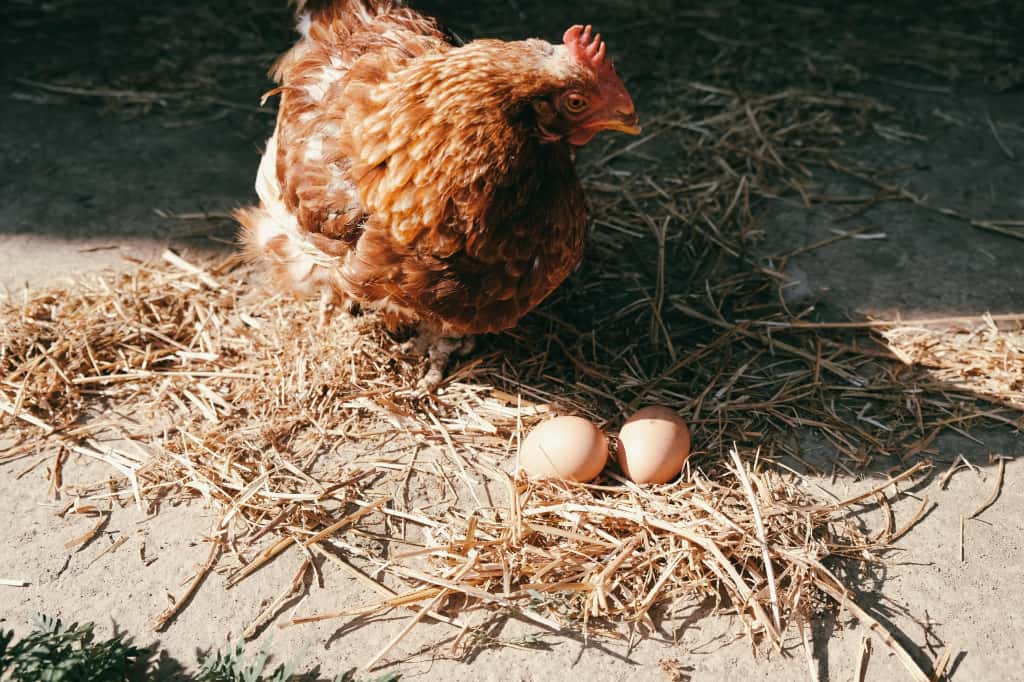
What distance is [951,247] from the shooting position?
11.6ft

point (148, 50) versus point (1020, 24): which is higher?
point (1020, 24)

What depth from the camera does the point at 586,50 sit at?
2.33 m

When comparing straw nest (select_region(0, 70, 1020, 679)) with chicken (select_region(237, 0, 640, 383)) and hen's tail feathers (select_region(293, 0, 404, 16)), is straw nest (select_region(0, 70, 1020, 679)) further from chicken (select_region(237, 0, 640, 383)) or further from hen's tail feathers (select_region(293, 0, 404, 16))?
hen's tail feathers (select_region(293, 0, 404, 16))

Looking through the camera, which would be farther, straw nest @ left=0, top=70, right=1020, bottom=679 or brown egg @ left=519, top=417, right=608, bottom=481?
brown egg @ left=519, top=417, right=608, bottom=481

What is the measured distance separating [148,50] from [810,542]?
4.38 meters

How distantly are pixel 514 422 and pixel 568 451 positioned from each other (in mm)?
410

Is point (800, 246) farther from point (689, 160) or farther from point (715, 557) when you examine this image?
point (715, 557)

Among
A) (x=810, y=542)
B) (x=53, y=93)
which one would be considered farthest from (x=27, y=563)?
(x=53, y=93)

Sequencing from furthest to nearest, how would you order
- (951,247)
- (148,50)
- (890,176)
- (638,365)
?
(148,50) → (890,176) → (951,247) → (638,365)

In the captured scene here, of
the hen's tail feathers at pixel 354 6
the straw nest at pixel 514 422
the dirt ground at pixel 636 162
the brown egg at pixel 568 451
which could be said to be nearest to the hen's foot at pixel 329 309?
the straw nest at pixel 514 422

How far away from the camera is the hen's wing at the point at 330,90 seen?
262 cm

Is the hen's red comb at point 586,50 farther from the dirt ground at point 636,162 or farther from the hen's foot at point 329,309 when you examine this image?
the dirt ground at point 636,162

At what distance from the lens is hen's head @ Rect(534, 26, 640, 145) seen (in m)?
2.32

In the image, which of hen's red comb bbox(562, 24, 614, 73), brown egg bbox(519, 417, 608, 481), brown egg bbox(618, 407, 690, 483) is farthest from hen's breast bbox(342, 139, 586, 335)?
brown egg bbox(618, 407, 690, 483)
